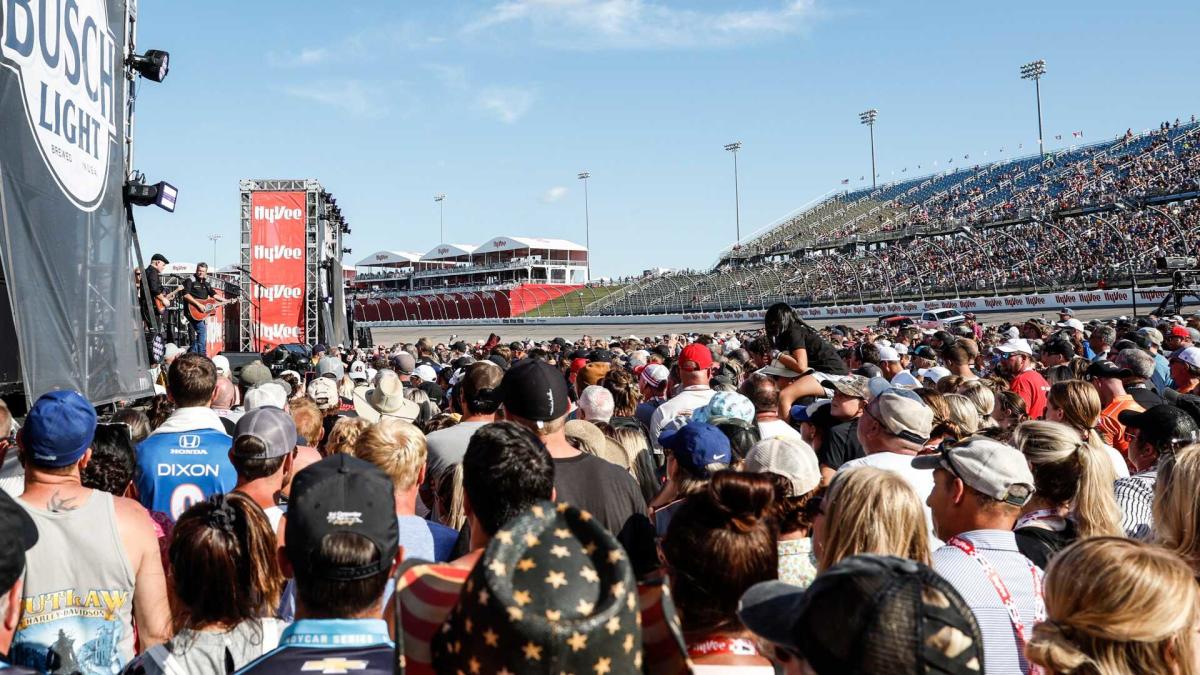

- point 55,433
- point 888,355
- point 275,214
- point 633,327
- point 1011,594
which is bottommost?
point 1011,594

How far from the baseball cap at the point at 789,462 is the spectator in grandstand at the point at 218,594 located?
66.4 inches

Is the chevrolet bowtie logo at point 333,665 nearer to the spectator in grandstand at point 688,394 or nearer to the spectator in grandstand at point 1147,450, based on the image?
the spectator in grandstand at point 1147,450

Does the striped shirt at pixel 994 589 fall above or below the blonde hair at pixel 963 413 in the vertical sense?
below

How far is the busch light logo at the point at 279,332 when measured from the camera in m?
22.0

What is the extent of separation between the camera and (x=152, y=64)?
8719 millimetres

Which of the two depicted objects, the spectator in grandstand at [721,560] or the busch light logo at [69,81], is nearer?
the spectator in grandstand at [721,560]

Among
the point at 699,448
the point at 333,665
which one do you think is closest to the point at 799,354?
the point at 699,448

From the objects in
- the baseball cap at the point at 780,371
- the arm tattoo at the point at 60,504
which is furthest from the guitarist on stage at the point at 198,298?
the arm tattoo at the point at 60,504

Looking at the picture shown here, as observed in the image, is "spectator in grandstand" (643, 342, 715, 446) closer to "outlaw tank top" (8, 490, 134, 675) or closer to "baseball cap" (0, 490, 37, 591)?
"outlaw tank top" (8, 490, 134, 675)

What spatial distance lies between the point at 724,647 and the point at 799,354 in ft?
16.1

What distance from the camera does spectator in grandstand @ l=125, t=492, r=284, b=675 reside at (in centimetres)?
222

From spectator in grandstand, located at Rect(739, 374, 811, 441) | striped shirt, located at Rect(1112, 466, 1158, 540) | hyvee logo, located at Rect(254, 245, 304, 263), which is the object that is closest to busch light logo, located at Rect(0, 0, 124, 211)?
spectator in grandstand, located at Rect(739, 374, 811, 441)

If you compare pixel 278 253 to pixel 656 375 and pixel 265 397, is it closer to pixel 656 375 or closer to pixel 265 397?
pixel 656 375

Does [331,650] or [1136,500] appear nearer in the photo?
[331,650]
